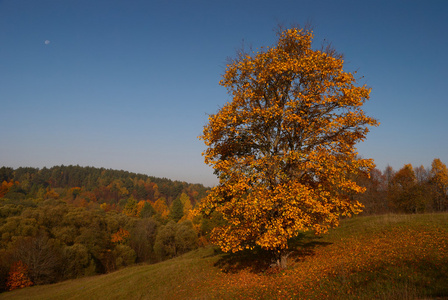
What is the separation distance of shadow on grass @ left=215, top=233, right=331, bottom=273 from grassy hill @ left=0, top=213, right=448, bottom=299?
7 centimetres

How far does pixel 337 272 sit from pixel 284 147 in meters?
7.30

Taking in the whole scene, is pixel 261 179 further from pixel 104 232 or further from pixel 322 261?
pixel 104 232

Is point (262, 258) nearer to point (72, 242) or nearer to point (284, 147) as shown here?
point (284, 147)

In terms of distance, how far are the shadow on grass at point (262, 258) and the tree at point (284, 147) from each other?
5.09 ft

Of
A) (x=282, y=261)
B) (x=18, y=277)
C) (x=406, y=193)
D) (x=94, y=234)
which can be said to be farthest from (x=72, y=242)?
(x=406, y=193)

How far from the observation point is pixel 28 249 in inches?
1613

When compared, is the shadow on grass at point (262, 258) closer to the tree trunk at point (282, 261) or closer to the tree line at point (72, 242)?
the tree trunk at point (282, 261)

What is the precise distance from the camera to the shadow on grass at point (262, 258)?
16.7 meters

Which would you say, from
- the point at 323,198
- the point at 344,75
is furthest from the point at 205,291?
the point at 344,75

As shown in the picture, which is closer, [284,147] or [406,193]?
[284,147]

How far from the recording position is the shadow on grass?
16.7 metres

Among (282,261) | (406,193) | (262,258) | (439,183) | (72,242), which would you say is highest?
(439,183)

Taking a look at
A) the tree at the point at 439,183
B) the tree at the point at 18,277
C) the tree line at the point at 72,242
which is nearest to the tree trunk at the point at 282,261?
the tree line at the point at 72,242

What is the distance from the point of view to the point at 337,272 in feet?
42.2
